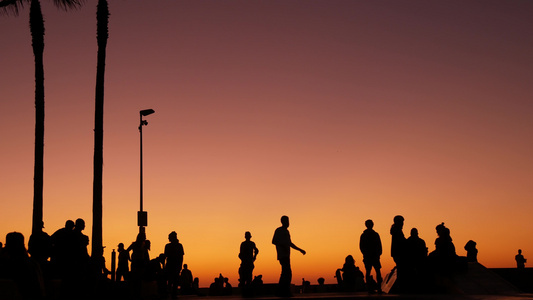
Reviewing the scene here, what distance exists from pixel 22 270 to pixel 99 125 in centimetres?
1712

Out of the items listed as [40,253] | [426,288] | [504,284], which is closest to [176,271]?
[40,253]

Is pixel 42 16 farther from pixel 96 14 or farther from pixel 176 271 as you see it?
pixel 176 271

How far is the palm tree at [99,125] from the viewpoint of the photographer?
2408 centimetres

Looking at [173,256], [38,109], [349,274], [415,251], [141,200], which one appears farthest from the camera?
[141,200]

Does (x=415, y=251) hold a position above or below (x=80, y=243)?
below

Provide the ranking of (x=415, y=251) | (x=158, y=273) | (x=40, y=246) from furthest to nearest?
(x=158, y=273), (x=415, y=251), (x=40, y=246)

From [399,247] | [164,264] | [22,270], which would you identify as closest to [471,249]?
[399,247]

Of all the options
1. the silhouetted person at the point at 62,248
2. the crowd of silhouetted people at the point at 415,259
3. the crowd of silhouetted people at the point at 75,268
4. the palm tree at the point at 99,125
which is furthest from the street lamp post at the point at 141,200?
the silhouetted person at the point at 62,248

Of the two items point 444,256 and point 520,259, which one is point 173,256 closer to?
point 444,256

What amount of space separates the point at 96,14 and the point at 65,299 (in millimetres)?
16610

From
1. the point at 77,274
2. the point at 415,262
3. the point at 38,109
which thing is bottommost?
the point at 77,274

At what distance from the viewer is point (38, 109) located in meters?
25.6

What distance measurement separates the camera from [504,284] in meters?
18.5

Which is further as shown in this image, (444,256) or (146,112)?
(146,112)
